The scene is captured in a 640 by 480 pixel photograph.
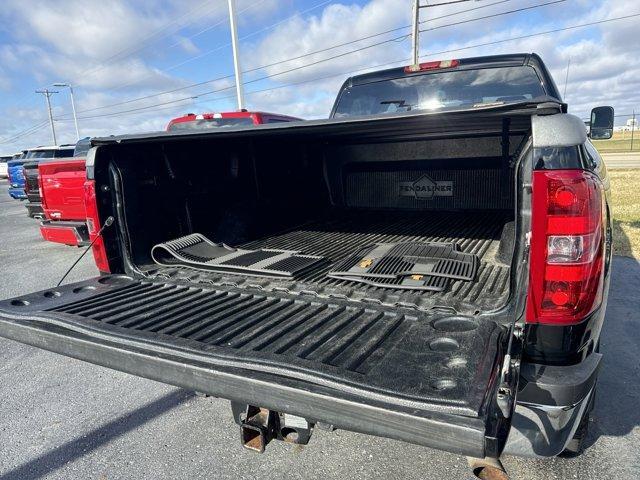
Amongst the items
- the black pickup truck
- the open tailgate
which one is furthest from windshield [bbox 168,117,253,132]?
the open tailgate

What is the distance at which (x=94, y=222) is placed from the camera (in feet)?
8.78

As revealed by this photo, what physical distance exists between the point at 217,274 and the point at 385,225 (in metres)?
1.81

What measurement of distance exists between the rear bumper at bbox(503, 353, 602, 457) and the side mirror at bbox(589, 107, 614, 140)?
3.18 meters

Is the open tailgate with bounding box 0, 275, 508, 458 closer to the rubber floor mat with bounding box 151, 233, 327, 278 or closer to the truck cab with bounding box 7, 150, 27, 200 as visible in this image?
the rubber floor mat with bounding box 151, 233, 327, 278

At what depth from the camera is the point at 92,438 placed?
2545 mm

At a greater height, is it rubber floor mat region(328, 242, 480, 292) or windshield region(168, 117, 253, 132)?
windshield region(168, 117, 253, 132)

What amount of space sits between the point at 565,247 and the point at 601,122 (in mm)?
3260

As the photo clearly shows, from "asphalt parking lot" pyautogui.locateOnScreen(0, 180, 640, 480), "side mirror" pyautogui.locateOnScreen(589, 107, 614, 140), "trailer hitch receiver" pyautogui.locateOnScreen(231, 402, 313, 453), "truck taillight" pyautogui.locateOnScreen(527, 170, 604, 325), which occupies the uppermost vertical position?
"side mirror" pyautogui.locateOnScreen(589, 107, 614, 140)

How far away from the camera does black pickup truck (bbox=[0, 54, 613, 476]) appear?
4.84 ft

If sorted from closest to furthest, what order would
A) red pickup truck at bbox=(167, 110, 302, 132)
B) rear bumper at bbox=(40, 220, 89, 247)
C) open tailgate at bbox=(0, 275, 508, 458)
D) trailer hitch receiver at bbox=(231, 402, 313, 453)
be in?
open tailgate at bbox=(0, 275, 508, 458) → trailer hitch receiver at bbox=(231, 402, 313, 453) → rear bumper at bbox=(40, 220, 89, 247) → red pickup truck at bbox=(167, 110, 302, 132)

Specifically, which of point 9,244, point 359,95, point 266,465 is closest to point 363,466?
point 266,465

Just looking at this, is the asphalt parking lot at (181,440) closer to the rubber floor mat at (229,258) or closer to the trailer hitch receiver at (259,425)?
the trailer hitch receiver at (259,425)

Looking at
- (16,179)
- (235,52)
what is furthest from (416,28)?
(16,179)

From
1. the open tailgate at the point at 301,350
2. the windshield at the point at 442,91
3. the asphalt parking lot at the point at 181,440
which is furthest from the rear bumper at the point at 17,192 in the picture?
the open tailgate at the point at 301,350
